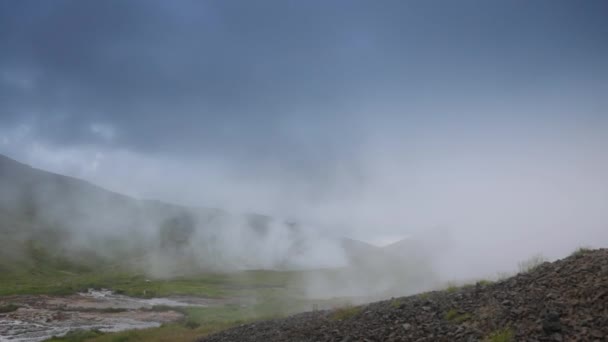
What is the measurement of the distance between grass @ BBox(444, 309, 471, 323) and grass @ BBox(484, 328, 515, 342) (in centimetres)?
232

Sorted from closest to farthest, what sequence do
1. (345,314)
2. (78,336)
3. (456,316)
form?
(456,316), (345,314), (78,336)

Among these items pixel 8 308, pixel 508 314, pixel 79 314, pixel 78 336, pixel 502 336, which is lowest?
pixel 78 336

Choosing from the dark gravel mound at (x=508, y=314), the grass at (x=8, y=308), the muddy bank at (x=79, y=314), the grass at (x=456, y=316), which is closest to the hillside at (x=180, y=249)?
the muddy bank at (x=79, y=314)

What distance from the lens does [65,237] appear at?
18362 centimetres

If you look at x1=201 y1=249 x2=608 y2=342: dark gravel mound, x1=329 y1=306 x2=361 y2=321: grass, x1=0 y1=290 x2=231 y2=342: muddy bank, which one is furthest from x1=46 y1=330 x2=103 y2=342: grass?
x1=329 y1=306 x2=361 y2=321: grass

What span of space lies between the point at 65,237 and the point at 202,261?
66.8 meters

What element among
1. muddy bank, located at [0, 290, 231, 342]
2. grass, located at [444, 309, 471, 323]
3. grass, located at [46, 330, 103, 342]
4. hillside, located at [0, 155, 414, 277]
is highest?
hillside, located at [0, 155, 414, 277]

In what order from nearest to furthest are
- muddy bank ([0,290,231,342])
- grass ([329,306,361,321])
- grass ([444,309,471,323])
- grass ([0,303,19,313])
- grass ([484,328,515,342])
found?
grass ([484,328,515,342]), grass ([444,309,471,323]), grass ([329,306,361,321]), muddy bank ([0,290,231,342]), grass ([0,303,19,313])

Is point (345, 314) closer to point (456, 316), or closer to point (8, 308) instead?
point (456, 316)

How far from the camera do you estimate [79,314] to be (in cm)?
5778

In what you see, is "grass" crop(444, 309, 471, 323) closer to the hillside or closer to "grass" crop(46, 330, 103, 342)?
"grass" crop(46, 330, 103, 342)

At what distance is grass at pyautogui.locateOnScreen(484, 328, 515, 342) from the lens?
436 inches

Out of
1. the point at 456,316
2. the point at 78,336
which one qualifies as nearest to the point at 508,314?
the point at 456,316

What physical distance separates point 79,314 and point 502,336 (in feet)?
195
